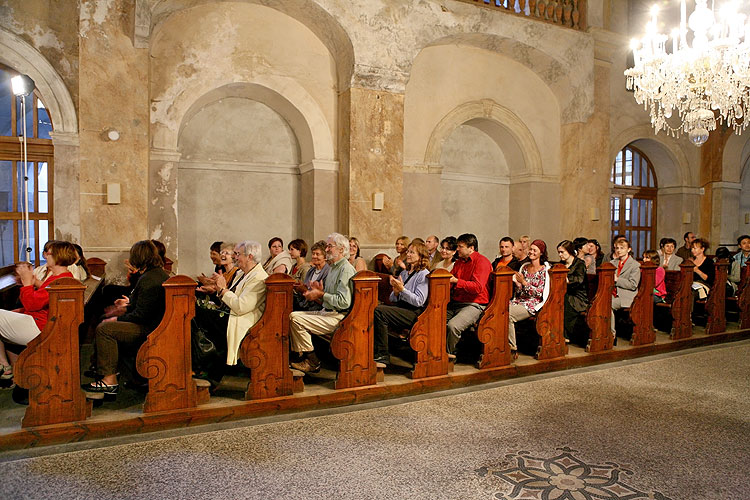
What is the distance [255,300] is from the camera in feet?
12.8

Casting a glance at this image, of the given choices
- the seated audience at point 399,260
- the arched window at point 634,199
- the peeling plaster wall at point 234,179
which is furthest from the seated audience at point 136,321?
the arched window at point 634,199

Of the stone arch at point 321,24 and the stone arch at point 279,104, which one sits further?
the stone arch at point 279,104

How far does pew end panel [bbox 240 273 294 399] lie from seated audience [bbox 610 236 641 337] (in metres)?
3.84

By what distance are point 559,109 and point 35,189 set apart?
9.38m

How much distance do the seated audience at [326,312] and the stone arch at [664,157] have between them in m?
9.48

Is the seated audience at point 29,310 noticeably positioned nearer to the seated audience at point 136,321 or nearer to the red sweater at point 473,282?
the seated audience at point 136,321

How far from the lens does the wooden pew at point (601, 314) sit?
532 centimetres

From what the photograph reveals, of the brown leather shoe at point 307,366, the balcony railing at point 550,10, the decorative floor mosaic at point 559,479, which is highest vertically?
the balcony railing at point 550,10

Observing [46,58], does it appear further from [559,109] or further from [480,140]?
[559,109]

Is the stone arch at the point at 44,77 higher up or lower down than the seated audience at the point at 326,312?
higher up

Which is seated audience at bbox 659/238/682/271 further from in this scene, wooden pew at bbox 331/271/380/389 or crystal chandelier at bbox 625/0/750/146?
wooden pew at bbox 331/271/380/389

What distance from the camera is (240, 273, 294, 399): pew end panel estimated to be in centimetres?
376

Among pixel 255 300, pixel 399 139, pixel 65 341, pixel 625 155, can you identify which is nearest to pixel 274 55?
pixel 399 139

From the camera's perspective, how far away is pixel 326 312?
174 inches
